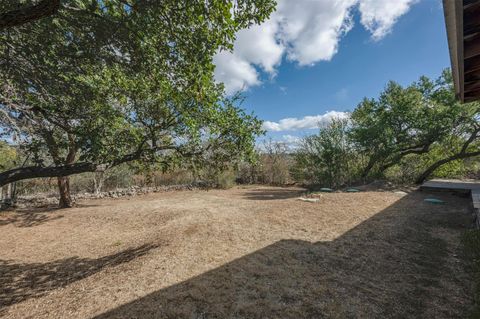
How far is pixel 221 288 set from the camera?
2752 mm

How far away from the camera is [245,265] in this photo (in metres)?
3.31

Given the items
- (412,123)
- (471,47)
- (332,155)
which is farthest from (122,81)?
(412,123)

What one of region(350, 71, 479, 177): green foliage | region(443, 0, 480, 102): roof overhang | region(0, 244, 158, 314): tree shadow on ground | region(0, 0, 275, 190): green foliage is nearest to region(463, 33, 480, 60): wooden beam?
region(443, 0, 480, 102): roof overhang

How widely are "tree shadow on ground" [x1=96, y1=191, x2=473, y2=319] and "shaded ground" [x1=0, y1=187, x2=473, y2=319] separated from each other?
0.05 feet

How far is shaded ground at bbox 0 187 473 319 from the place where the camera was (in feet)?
8.01

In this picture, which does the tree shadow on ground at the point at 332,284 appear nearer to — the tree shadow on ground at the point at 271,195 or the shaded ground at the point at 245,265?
the shaded ground at the point at 245,265

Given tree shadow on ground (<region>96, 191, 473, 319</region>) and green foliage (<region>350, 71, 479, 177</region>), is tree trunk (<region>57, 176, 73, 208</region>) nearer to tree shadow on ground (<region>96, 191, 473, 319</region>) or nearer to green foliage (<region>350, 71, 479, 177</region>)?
tree shadow on ground (<region>96, 191, 473, 319</region>)

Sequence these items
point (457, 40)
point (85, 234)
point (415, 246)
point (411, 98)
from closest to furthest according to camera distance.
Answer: point (457, 40), point (415, 246), point (85, 234), point (411, 98)

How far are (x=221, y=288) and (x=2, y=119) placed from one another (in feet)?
13.4

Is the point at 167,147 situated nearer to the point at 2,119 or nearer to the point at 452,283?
the point at 2,119

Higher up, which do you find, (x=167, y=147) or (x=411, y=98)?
(x=411, y=98)

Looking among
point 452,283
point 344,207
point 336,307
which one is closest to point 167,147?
point 336,307

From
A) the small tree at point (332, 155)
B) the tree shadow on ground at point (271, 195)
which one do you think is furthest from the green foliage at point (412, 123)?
the tree shadow on ground at point (271, 195)

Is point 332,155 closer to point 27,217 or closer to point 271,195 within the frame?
point 271,195
